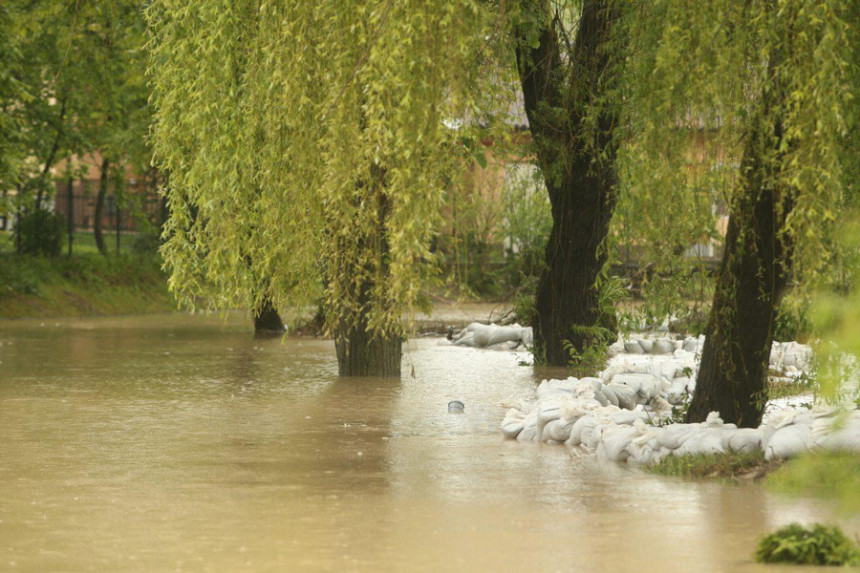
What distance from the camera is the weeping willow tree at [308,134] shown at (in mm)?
8750

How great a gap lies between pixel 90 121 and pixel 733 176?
25.0 m

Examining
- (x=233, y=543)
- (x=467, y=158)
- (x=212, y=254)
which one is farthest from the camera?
(x=467, y=158)

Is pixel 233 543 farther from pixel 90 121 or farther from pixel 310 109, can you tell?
pixel 90 121

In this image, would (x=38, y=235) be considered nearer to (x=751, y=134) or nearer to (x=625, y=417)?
(x=625, y=417)

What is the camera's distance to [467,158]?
517 inches

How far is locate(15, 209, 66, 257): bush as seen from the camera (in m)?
32.2

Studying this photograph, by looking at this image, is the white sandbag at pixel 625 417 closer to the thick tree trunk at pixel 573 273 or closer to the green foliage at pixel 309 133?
the green foliage at pixel 309 133

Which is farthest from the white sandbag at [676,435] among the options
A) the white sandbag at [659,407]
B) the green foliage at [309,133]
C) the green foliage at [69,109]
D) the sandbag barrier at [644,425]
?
the green foliage at [69,109]

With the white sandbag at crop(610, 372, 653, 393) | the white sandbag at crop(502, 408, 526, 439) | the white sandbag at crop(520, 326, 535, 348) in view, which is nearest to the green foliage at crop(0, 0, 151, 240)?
the white sandbag at crop(520, 326, 535, 348)

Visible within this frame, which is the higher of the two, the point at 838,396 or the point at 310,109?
the point at 310,109

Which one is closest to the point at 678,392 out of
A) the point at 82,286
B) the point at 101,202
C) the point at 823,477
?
the point at 823,477

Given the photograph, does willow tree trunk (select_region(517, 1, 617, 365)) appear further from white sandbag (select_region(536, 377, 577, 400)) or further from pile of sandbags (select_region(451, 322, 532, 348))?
pile of sandbags (select_region(451, 322, 532, 348))

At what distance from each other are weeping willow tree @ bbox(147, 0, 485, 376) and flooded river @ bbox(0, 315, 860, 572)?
1.17 meters

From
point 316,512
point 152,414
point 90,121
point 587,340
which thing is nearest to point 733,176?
point 316,512
